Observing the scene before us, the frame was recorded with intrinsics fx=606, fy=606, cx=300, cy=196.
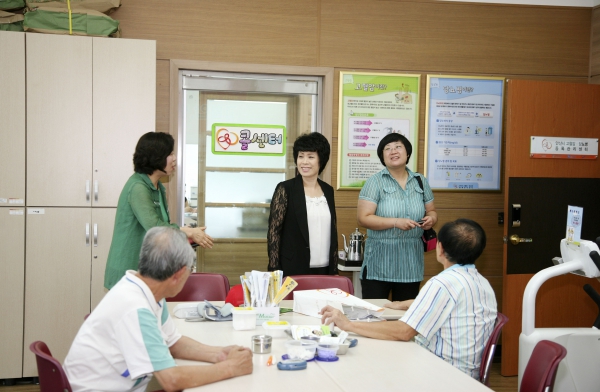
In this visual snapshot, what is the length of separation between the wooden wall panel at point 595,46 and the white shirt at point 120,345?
4.76 meters

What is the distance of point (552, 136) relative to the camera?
4934 mm

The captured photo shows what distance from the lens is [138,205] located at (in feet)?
11.0

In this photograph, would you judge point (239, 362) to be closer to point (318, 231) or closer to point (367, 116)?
point (318, 231)

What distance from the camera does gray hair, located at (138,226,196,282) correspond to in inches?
83.1

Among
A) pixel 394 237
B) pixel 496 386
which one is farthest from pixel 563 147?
pixel 496 386

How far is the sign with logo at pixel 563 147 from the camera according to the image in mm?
4883

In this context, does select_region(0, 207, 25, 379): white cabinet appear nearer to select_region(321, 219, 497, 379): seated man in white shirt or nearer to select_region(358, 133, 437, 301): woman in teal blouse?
select_region(358, 133, 437, 301): woman in teal blouse

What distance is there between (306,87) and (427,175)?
1277 millimetres

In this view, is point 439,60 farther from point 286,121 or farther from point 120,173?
point 120,173

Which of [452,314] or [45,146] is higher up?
[45,146]

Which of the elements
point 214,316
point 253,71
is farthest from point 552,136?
point 214,316

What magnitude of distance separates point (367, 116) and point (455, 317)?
289cm

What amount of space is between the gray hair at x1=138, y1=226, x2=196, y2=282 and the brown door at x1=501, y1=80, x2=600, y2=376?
11.0 feet

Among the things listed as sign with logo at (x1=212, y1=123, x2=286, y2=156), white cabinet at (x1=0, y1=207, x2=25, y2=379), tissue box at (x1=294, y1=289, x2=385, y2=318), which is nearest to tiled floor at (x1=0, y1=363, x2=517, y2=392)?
white cabinet at (x1=0, y1=207, x2=25, y2=379)
